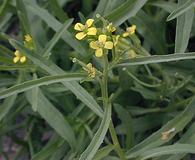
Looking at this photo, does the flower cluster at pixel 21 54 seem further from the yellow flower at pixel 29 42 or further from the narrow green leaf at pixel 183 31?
the narrow green leaf at pixel 183 31

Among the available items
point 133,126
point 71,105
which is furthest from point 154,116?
point 71,105

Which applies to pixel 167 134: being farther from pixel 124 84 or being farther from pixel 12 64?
pixel 12 64

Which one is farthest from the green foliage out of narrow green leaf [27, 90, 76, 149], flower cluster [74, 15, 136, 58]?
flower cluster [74, 15, 136, 58]

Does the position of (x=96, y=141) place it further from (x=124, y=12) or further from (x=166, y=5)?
(x=166, y=5)

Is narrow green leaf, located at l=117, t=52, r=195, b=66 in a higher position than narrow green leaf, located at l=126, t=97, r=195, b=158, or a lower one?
higher

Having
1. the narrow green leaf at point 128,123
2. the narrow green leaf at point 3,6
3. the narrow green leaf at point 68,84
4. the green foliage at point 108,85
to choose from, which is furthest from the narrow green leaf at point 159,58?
the narrow green leaf at point 3,6

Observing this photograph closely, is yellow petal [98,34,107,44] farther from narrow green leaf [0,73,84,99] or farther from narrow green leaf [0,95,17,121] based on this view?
narrow green leaf [0,95,17,121]
